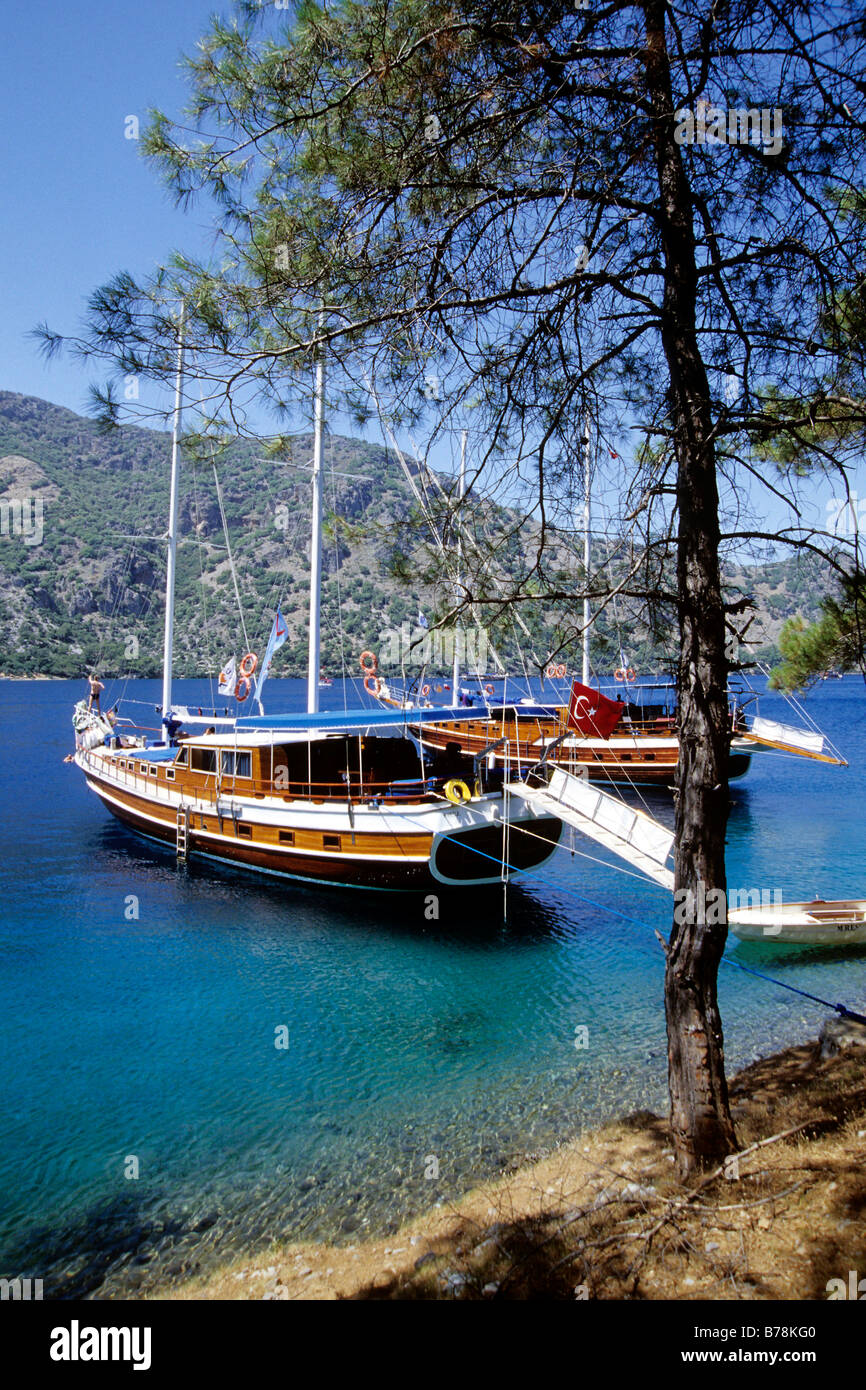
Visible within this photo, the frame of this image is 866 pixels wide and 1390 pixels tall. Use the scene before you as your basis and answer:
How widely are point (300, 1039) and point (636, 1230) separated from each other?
6.76 m

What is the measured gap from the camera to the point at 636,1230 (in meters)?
4.89

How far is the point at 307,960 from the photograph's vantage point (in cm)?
1374

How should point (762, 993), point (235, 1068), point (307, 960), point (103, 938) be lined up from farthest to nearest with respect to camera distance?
point (103, 938)
point (307, 960)
point (762, 993)
point (235, 1068)

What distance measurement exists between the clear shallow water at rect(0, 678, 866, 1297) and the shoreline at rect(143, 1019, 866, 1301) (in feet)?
1.84

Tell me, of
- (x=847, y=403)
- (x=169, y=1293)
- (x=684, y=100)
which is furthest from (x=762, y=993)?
(x=684, y=100)

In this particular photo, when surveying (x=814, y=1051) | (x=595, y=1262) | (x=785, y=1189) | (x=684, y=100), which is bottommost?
(x=814, y=1051)

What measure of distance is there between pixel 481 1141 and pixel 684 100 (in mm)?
8966

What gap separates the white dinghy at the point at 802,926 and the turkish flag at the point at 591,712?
5.22m

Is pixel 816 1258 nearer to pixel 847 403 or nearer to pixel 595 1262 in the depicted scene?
pixel 595 1262

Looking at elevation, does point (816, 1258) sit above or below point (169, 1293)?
above

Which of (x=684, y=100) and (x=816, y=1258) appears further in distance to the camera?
(x=684, y=100)
